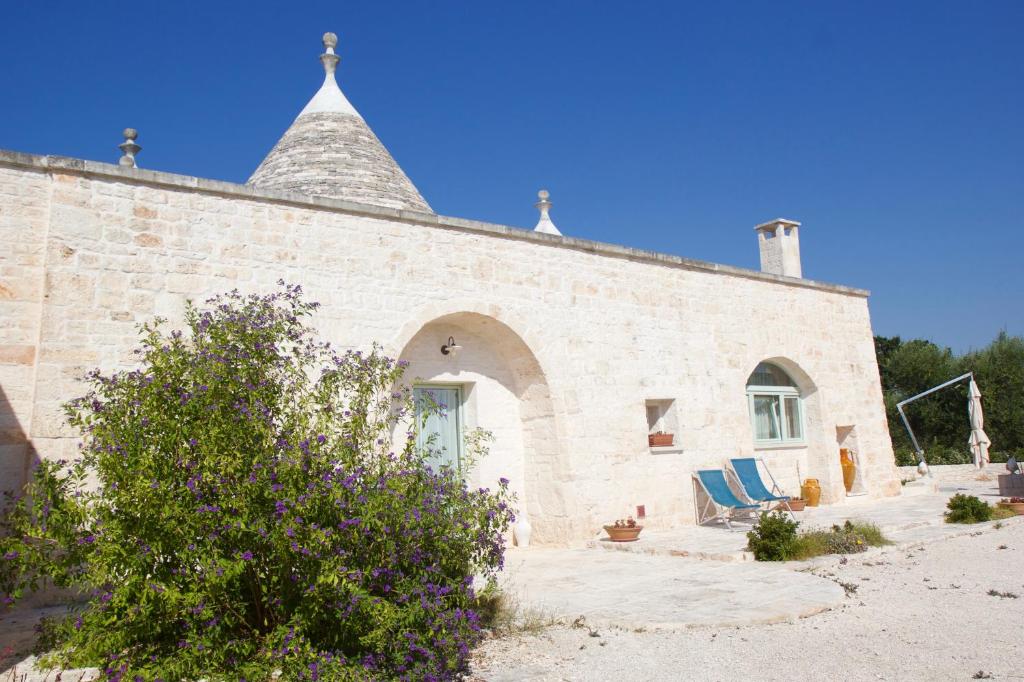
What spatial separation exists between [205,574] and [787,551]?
5557 mm

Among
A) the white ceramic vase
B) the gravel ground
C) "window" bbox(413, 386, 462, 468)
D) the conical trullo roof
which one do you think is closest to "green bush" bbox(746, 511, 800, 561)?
the gravel ground

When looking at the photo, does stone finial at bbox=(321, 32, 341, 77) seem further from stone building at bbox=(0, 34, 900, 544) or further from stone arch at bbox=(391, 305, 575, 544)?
stone arch at bbox=(391, 305, 575, 544)

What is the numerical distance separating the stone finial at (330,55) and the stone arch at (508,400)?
5.62 m

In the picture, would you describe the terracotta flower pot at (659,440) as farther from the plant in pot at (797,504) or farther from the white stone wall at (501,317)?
the plant in pot at (797,504)

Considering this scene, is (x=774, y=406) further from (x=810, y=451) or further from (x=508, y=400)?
(x=508, y=400)

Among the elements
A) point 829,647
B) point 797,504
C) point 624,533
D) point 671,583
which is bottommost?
point 829,647

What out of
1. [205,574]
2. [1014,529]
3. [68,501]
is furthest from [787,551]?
[68,501]

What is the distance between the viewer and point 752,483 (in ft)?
34.7

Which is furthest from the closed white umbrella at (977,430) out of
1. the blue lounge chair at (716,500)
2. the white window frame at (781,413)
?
the blue lounge chair at (716,500)

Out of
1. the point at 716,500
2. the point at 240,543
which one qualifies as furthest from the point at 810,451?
the point at 240,543

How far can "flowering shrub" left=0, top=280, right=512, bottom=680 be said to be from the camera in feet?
12.1

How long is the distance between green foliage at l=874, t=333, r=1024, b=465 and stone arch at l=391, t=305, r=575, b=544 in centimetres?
1644

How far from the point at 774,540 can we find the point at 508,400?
3.48 meters

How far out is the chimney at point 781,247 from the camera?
13820 mm
